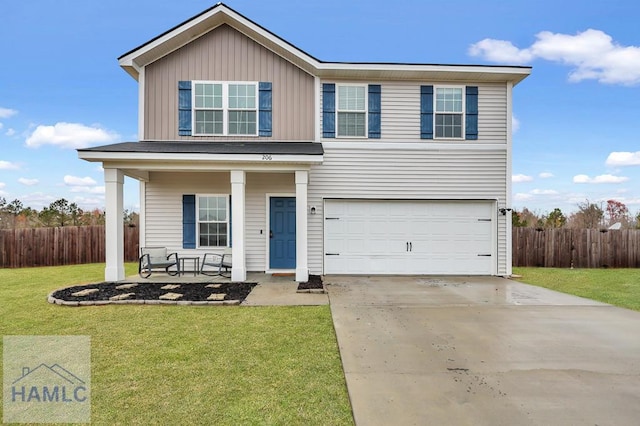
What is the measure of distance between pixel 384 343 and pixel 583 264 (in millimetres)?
12570

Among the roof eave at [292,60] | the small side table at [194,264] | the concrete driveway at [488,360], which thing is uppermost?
the roof eave at [292,60]

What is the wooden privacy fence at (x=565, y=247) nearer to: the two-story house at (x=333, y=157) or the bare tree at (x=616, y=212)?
the two-story house at (x=333, y=157)

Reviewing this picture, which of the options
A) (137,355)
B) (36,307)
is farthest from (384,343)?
(36,307)

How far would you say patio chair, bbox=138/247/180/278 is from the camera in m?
9.15

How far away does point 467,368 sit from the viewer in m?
3.79

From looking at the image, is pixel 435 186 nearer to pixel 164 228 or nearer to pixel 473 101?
pixel 473 101

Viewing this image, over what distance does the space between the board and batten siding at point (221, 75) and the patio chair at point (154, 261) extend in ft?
10.9

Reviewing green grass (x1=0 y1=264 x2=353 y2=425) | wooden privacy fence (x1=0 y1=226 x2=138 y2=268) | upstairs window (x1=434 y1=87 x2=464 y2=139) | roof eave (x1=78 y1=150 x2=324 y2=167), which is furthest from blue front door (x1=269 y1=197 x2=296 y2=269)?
wooden privacy fence (x1=0 y1=226 x2=138 y2=268)

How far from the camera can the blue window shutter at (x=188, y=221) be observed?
9.91 metres

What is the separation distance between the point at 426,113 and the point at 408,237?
374 centimetres

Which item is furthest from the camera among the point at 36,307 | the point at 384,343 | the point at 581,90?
the point at 581,90

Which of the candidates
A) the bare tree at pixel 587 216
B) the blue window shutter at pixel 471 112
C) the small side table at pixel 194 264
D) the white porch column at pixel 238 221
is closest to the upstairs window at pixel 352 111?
the blue window shutter at pixel 471 112

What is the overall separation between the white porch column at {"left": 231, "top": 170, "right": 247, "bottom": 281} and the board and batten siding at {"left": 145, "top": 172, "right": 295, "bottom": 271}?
1343 millimetres

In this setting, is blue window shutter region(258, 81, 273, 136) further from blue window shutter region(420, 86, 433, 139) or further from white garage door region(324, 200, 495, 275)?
blue window shutter region(420, 86, 433, 139)
